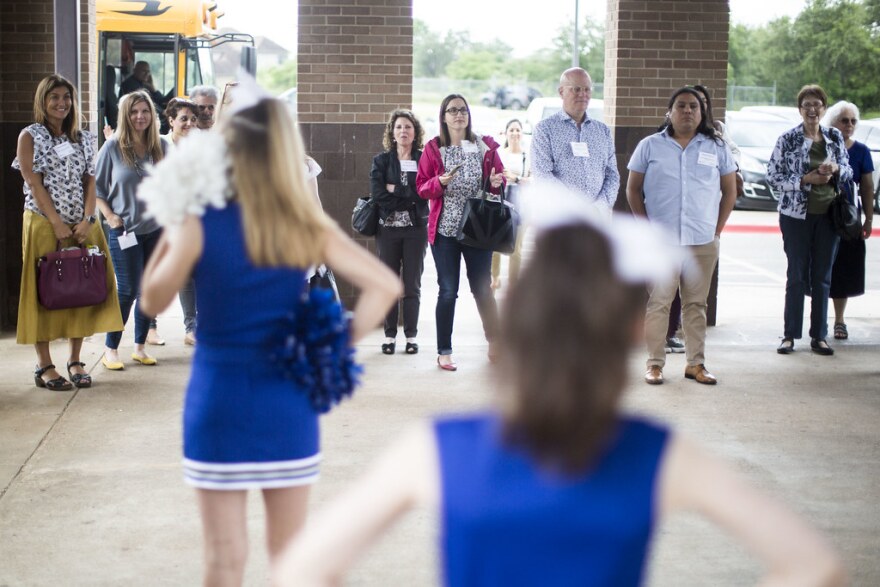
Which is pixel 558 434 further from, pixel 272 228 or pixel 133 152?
pixel 133 152

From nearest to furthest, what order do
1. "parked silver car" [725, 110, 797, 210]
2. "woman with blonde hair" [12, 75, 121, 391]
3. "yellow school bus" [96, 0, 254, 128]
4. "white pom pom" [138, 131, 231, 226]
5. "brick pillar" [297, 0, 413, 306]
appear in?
"white pom pom" [138, 131, 231, 226], "woman with blonde hair" [12, 75, 121, 391], "brick pillar" [297, 0, 413, 306], "yellow school bus" [96, 0, 254, 128], "parked silver car" [725, 110, 797, 210]

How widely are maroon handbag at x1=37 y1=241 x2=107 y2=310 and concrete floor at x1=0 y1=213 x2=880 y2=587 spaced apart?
23.8 inches

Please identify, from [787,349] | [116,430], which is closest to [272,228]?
[116,430]

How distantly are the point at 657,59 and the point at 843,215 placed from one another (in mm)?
2154

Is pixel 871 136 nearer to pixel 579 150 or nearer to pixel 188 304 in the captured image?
pixel 579 150

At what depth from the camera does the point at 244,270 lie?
3229mm

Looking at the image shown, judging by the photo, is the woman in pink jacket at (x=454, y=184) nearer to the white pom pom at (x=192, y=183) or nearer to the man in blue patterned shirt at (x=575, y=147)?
the man in blue patterned shirt at (x=575, y=147)

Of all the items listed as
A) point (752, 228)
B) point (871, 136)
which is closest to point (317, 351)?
point (752, 228)

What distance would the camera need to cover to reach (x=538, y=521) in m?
1.62

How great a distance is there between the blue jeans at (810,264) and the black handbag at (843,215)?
74mm

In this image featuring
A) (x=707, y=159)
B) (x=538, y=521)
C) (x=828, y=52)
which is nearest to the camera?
(x=538, y=521)

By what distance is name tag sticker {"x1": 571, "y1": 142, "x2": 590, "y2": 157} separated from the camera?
834 cm

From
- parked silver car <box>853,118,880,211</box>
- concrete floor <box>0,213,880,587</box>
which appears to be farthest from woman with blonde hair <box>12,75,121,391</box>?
parked silver car <box>853,118,880,211</box>

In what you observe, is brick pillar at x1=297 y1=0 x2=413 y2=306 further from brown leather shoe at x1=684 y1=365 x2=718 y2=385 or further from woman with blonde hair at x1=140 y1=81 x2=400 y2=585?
woman with blonde hair at x1=140 y1=81 x2=400 y2=585
